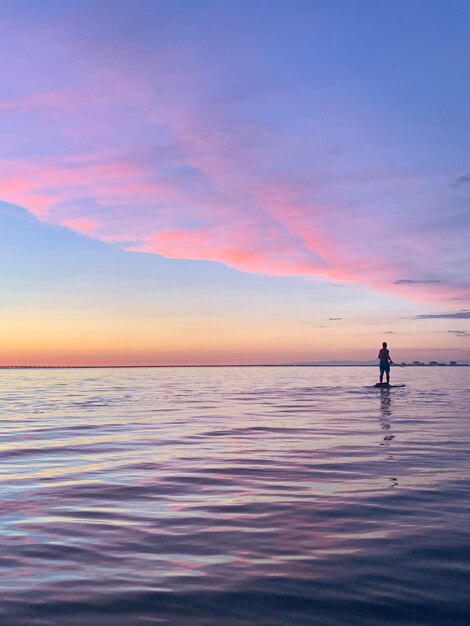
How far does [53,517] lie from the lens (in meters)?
8.49

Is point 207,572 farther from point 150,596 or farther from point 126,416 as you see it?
point 126,416

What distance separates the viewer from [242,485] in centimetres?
1072

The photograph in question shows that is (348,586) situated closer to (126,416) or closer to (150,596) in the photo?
(150,596)

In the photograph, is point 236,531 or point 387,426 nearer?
point 236,531

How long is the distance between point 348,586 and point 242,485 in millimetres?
5127

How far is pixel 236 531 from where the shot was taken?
7.66m

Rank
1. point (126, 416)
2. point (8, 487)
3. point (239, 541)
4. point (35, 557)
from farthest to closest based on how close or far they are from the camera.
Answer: point (126, 416) → point (8, 487) → point (239, 541) → point (35, 557)

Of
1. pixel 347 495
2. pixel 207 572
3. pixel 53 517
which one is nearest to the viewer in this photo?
pixel 207 572

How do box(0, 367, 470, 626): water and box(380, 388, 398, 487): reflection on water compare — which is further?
box(380, 388, 398, 487): reflection on water

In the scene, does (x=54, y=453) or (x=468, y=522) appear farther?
(x=54, y=453)

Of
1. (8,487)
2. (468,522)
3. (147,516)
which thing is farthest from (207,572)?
(8,487)

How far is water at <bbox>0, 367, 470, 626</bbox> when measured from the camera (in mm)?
5285

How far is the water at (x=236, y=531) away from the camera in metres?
5.29

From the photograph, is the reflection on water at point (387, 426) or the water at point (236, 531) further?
the reflection on water at point (387, 426)
